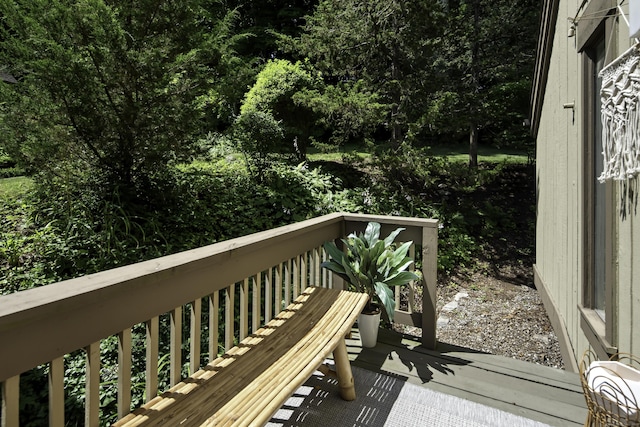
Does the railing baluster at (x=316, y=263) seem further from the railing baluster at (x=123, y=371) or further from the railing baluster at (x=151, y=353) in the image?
the railing baluster at (x=123, y=371)

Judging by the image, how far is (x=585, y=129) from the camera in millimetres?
2605

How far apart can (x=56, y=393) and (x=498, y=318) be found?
4.49 m

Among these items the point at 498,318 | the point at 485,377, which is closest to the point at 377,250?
the point at 485,377

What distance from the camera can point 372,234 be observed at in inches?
111

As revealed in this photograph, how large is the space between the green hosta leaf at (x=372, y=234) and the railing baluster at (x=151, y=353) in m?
1.63

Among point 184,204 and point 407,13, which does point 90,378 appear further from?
point 407,13

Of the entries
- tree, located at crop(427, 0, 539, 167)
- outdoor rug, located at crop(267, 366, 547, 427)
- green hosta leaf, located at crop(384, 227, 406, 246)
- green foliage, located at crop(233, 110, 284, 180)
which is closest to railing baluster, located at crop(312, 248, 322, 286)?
green hosta leaf, located at crop(384, 227, 406, 246)

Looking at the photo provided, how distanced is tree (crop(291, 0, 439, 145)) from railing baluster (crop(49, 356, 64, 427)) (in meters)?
5.75

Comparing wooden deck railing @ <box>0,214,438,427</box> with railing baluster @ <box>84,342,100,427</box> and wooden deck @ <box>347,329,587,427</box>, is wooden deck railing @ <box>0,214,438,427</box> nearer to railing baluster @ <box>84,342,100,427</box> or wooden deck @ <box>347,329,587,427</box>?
railing baluster @ <box>84,342,100,427</box>

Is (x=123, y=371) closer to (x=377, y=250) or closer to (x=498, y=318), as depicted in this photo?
(x=377, y=250)

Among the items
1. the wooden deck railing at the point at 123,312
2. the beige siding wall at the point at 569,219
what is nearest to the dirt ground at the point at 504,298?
the beige siding wall at the point at 569,219

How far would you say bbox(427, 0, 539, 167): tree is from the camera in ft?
24.0

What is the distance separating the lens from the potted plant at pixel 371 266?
106 inches

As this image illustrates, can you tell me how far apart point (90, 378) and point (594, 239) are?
9.28 ft
